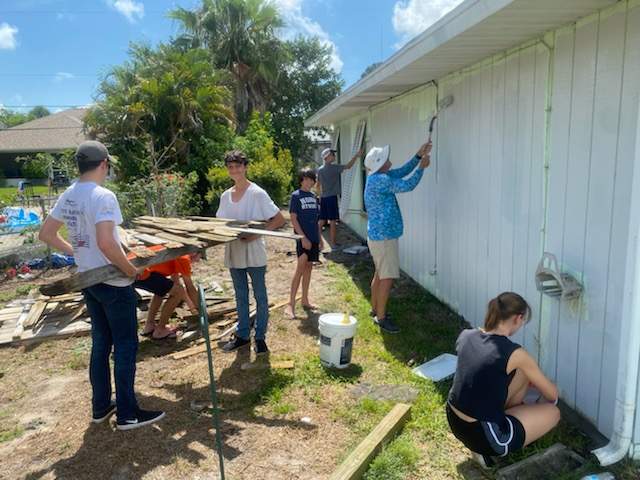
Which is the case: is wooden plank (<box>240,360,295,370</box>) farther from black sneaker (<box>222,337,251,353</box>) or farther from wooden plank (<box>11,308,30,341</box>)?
wooden plank (<box>11,308,30,341</box>)

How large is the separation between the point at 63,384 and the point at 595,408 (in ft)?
13.6

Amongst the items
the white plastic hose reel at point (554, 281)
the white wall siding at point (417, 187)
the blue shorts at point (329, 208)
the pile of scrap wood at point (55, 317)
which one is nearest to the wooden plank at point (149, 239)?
the pile of scrap wood at point (55, 317)

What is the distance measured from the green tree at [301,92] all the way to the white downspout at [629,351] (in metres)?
23.5

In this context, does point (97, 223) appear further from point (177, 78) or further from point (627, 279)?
point (177, 78)

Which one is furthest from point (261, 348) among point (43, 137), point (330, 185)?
point (43, 137)

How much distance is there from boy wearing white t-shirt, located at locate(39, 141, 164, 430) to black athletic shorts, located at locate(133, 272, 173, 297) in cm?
129

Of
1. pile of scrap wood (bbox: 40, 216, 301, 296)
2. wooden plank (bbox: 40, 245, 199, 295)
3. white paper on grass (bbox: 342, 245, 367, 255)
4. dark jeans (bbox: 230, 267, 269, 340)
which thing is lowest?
white paper on grass (bbox: 342, 245, 367, 255)

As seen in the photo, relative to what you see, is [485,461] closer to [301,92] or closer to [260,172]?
[260,172]

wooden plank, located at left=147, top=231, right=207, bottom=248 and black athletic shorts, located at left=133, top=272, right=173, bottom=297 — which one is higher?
wooden plank, located at left=147, top=231, right=207, bottom=248

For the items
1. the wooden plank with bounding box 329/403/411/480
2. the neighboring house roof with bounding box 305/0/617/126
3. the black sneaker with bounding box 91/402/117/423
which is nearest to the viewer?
the wooden plank with bounding box 329/403/411/480

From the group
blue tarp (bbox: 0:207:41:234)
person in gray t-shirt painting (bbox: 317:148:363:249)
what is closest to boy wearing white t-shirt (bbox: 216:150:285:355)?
person in gray t-shirt painting (bbox: 317:148:363:249)

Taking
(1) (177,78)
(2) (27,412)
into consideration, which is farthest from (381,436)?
(1) (177,78)

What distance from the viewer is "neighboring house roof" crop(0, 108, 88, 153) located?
32.4 m

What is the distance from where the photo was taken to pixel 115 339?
132 inches
